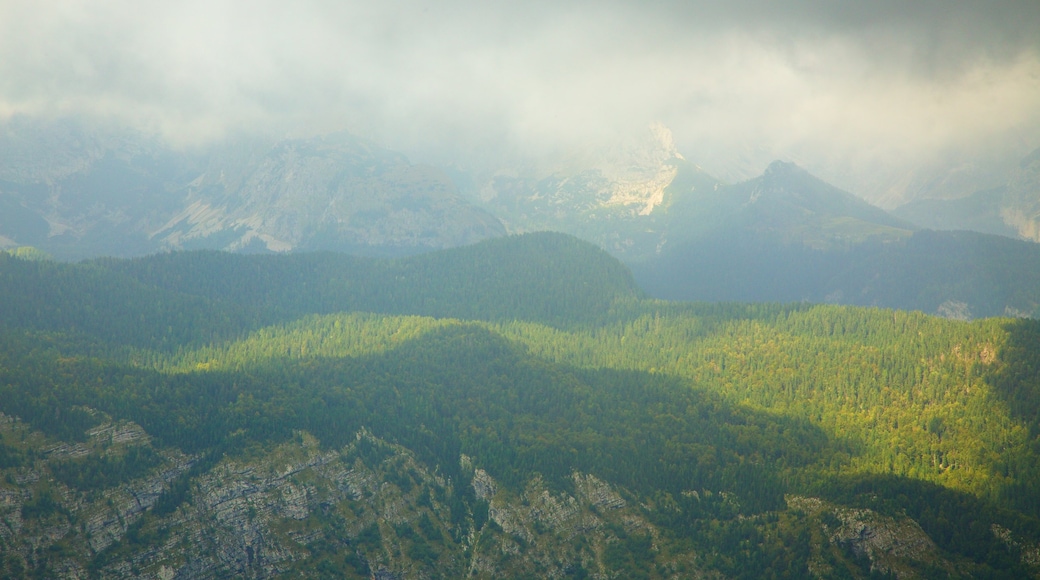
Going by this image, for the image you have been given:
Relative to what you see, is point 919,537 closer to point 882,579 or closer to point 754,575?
point 882,579

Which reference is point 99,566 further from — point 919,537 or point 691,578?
point 919,537

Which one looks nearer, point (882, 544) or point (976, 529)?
point (976, 529)

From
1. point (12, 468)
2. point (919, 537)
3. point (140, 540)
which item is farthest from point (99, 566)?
point (919, 537)

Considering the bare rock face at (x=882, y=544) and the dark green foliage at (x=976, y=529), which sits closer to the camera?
the dark green foliage at (x=976, y=529)

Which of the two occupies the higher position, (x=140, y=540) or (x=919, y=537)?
(x=919, y=537)

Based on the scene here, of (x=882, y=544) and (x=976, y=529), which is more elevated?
(x=976, y=529)

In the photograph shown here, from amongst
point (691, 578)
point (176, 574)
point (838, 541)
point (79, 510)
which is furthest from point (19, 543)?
point (838, 541)

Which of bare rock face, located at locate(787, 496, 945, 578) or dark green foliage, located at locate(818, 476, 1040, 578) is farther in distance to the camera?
bare rock face, located at locate(787, 496, 945, 578)

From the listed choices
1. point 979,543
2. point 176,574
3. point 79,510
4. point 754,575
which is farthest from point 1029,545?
point 79,510

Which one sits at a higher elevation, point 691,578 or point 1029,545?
point 1029,545
